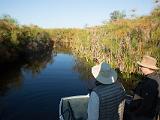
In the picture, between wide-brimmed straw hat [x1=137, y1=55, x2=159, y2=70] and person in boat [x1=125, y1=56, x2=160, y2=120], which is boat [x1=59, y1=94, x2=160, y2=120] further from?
wide-brimmed straw hat [x1=137, y1=55, x2=159, y2=70]

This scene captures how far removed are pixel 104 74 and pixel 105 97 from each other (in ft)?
1.19

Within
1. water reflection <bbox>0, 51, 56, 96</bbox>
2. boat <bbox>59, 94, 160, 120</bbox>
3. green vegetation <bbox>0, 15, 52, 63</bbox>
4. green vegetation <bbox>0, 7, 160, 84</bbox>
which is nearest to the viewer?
boat <bbox>59, 94, 160, 120</bbox>

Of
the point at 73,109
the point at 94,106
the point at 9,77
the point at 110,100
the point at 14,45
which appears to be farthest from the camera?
the point at 14,45

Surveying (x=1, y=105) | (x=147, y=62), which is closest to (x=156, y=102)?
(x=147, y=62)

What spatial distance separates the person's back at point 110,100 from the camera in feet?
12.5

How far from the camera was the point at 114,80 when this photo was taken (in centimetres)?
403

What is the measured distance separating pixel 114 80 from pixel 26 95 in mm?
10307

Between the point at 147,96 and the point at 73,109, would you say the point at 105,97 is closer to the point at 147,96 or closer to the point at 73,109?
the point at 147,96

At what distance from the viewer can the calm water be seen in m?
11.2

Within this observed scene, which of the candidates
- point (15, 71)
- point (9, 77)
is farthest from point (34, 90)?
point (15, 71)

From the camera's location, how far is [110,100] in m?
3.91

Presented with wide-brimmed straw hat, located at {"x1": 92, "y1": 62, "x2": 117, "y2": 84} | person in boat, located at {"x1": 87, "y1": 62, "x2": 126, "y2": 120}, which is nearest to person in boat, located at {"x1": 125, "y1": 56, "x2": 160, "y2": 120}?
person in boat, located at {"x1": 87, "y1": 62, "x2": 126, "y2": 120}

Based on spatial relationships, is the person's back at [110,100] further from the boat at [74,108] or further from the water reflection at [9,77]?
the water reflection at [9,77]

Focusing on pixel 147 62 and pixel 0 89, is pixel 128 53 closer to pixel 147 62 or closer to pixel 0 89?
pixel 0 89
